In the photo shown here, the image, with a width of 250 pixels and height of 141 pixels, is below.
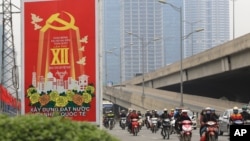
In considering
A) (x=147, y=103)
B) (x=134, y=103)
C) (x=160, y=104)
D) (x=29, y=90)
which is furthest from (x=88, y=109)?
(x=134, y=103)

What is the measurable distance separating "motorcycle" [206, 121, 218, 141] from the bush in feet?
44.4

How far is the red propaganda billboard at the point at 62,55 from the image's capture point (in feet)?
33.9

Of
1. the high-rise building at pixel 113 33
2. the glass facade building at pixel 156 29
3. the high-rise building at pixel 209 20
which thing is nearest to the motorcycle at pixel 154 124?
the glass facade building at pixel 156 29

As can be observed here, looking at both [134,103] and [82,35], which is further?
[134,103]

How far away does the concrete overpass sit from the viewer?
45656 mm

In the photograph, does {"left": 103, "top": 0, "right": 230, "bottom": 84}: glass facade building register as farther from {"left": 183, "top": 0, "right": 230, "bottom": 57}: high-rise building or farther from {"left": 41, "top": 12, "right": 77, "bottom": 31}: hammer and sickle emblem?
{"left": 41, "top": 12, "right": 77, "bottom": 31}: hammer and sickle emblem

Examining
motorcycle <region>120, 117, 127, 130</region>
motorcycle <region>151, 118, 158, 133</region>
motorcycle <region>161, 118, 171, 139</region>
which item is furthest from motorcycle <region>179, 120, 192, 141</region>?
motorcycle <region>120, 117, 127, 130</region>

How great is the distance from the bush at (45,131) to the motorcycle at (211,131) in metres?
13.5

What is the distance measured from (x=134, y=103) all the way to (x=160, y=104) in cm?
1292

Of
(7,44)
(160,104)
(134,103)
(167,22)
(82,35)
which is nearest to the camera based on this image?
(82,35)

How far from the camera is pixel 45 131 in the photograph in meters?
4.97

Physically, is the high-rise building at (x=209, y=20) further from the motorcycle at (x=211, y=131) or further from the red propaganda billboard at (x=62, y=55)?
the red propaganda billboard at (x=62, y=55)

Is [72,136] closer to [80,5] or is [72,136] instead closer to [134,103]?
[80,5]

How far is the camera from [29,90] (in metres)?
10.9
